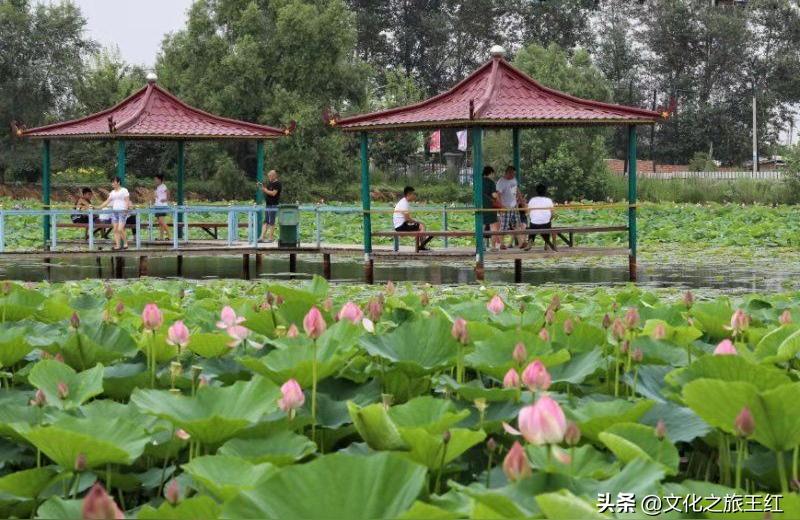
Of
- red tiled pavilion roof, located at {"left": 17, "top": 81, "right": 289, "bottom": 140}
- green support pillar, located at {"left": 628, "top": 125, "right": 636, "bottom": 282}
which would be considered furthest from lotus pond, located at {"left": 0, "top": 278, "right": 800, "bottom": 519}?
red tiled pavilion roof, located at {"left": 17, "top": 81, "right": 289, "bottom": 140}

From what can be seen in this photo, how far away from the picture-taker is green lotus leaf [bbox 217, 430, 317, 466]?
90.7 inches

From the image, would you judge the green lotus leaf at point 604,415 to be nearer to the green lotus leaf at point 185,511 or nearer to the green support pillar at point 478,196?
the green lotus leaf at point 185,511

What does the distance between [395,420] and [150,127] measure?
16.0 meters

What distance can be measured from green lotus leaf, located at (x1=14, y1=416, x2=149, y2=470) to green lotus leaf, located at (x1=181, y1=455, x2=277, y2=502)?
0.25 metres

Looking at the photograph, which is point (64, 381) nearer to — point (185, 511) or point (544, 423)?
point (185, 511)

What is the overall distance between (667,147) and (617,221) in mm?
26942

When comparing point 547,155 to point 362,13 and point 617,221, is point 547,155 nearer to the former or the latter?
point 617,221

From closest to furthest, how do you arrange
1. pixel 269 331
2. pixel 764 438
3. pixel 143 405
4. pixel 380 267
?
1. pixel 764 438
2. pixel 143 405
3. pixel 269 331
4. pixel 380 267

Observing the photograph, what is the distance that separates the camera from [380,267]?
58.6 feet

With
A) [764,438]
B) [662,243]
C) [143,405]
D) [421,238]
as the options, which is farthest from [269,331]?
[662,243]

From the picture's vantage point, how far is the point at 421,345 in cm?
311

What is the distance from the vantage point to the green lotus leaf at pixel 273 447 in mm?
2305

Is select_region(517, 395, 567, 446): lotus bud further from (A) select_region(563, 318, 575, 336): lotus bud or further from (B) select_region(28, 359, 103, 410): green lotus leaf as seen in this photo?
(A) select_region(563, 318, 575, 336): lotus bud

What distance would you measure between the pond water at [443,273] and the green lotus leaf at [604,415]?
10000 mm
